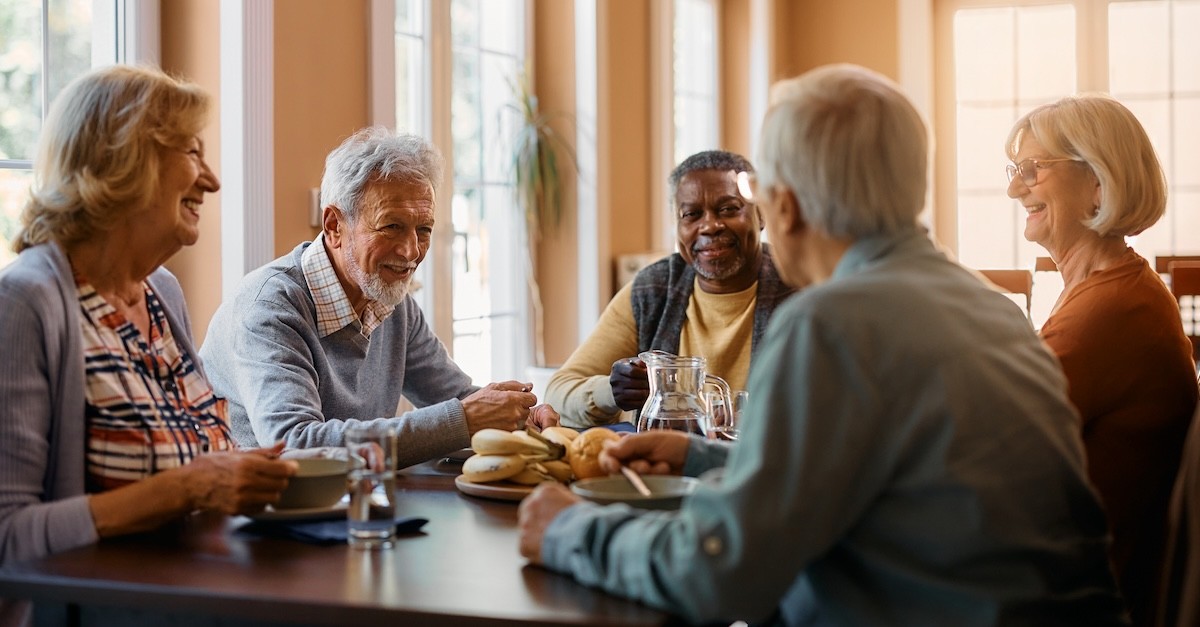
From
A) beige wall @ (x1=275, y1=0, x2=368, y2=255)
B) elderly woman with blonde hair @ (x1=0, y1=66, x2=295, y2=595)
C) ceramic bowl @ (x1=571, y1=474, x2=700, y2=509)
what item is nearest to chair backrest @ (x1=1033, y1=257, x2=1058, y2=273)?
beige wall @ (x1=275, y1=0, x2=368, y2=255)

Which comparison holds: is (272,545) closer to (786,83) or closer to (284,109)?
(786,83)

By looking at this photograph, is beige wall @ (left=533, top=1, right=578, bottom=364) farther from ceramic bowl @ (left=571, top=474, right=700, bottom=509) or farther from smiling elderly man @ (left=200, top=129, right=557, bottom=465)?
ceramic bowl @ (left=571, top=474, right=700, bottom=509)

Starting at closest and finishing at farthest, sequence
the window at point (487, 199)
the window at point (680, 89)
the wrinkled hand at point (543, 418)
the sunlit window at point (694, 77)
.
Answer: the wrinkled hand at point (543, 418) → the window at point (487, 199) → the window at point (680, 89) → the sunlit window at point (694, 77)

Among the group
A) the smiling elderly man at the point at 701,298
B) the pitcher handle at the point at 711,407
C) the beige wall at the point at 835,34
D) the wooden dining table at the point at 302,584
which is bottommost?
the wooden dining table at the point at 302,584

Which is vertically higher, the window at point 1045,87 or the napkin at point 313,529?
the window at point 1045,87

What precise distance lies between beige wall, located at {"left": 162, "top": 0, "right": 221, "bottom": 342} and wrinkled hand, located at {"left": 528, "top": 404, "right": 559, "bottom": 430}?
3.56 feet

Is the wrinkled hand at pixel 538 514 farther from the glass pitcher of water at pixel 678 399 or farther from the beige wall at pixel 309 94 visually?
the beige wall at pixel 309 94

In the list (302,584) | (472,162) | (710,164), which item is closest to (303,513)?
(302,584)

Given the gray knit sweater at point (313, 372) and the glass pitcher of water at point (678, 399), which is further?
the gray knit sweater at point (313, 372)

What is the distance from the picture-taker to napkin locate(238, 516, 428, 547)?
1.46 meters

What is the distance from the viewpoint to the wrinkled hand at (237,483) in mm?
1511

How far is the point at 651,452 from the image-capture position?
1651 mm

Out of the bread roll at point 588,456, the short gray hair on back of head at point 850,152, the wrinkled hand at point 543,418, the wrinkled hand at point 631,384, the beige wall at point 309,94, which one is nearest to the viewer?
the short gray hair on back of head at point 850,152

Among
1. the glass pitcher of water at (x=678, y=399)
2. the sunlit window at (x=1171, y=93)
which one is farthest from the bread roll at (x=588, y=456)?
the sunlit window at (x=1171, y=93)
